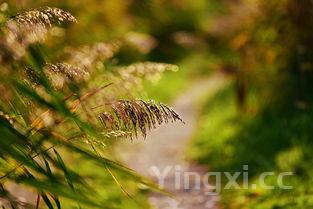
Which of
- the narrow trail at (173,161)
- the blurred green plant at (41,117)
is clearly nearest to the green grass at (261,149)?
the narrow trail at (173,161)

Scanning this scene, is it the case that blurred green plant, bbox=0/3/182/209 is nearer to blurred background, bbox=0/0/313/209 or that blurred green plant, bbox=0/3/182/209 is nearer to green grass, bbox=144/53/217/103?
blurred background, bbox=0/0/313/209

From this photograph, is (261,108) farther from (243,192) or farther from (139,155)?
(243,192)

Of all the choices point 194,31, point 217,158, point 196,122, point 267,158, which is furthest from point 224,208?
point 194,31

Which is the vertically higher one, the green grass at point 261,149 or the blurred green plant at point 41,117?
the green grass at point 261,149

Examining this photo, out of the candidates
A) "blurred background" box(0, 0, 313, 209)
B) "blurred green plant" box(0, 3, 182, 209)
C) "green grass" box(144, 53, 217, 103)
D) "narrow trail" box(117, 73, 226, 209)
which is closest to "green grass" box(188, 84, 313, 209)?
"blurred background" box(0, 0, 313, 209)

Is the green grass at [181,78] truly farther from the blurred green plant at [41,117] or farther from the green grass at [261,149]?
the blurred green plant at [41,117]

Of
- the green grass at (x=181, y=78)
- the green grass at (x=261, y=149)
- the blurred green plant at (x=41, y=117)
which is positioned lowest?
the blurred green plant at (x=41, y=117)

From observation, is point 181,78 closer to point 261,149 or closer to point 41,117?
point 261,149
